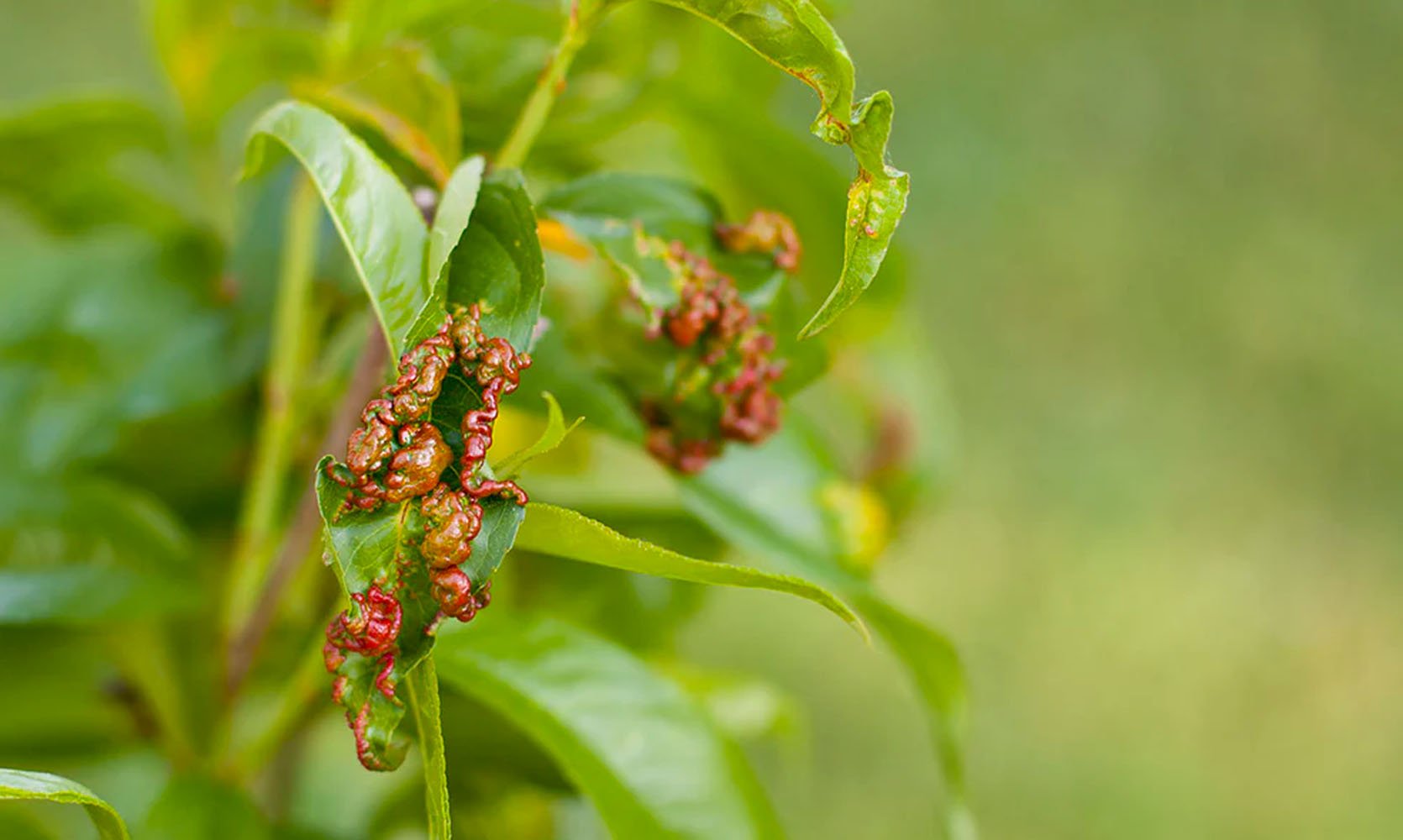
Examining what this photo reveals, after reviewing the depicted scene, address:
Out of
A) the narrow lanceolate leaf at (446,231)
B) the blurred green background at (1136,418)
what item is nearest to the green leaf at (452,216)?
the narrow lanceolate leaf at (446,231)

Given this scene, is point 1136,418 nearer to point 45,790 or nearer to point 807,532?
point 807,532

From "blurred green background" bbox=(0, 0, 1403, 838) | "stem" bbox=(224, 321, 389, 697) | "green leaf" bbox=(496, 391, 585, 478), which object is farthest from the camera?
"blurred green background" bbox=(0, 0, 1403, 838)

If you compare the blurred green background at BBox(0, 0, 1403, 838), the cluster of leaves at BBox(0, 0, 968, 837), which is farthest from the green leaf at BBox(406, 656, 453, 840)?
the blurred green background at BBox(0, 0, 1403, 838)

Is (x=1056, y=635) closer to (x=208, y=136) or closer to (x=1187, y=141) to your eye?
(x=1187, y=141)

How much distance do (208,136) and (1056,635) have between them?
4.32 ft

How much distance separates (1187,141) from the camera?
85.4 inches

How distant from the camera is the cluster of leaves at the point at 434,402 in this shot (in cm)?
26

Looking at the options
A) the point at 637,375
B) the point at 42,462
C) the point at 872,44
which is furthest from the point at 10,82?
the point at 637,375

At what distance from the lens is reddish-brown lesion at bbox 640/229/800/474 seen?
1.02 feet

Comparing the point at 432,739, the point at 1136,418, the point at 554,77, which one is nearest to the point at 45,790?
the point at 432,739

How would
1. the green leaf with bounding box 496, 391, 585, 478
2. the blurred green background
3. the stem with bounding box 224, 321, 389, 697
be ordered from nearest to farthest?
the green leaf with bounding box 496, 391, 585, 478, the stem with bounding box 224, 321, 389, 697, the blurred green background

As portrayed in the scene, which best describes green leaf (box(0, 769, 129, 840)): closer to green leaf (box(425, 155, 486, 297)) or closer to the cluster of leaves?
the cluster of leaves

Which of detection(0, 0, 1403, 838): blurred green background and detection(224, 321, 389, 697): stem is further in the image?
detection(0, 0, 1403, 838): blurred green background

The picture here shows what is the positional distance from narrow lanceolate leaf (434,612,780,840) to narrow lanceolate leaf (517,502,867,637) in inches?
3.5
